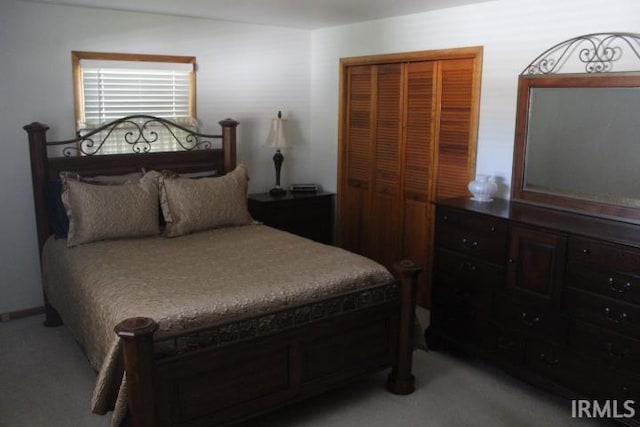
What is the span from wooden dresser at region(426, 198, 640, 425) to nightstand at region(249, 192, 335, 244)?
5.31 ft

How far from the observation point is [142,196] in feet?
11.9

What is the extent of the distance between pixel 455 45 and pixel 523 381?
7.14 feet

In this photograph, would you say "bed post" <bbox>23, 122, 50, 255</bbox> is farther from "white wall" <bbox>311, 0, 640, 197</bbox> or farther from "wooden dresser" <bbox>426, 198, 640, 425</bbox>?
"wooden dresser" <bbox>426, 198, 640, 425</bbox>

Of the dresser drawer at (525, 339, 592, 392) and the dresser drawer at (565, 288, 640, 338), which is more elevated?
the dresser drawer at (565, 288, 640, 338)

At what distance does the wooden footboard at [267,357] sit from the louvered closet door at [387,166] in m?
1.54

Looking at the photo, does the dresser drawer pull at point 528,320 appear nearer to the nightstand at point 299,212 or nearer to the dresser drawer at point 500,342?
the dresser drawer at point 500,342

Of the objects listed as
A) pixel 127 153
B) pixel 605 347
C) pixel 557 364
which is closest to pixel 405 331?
pixel 557 364

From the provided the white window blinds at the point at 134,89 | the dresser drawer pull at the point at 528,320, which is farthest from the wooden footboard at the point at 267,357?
the white window blinds at the point at 134,89

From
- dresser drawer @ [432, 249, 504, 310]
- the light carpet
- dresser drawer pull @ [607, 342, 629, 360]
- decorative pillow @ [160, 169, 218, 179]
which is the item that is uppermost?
decorative pillow @ [160, 169, 218, 179]

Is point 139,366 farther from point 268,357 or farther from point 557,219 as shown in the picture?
point 557,219

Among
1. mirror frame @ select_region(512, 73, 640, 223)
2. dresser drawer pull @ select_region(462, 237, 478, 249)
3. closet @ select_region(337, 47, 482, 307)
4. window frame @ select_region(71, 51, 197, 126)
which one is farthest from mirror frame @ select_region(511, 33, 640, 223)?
window frame @ select_region(71, 51, 197, 126)

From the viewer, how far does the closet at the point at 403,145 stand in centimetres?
390

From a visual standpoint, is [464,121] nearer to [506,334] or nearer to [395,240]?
[395,240]

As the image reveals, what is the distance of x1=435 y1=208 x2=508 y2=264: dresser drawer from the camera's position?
308 centimetres
